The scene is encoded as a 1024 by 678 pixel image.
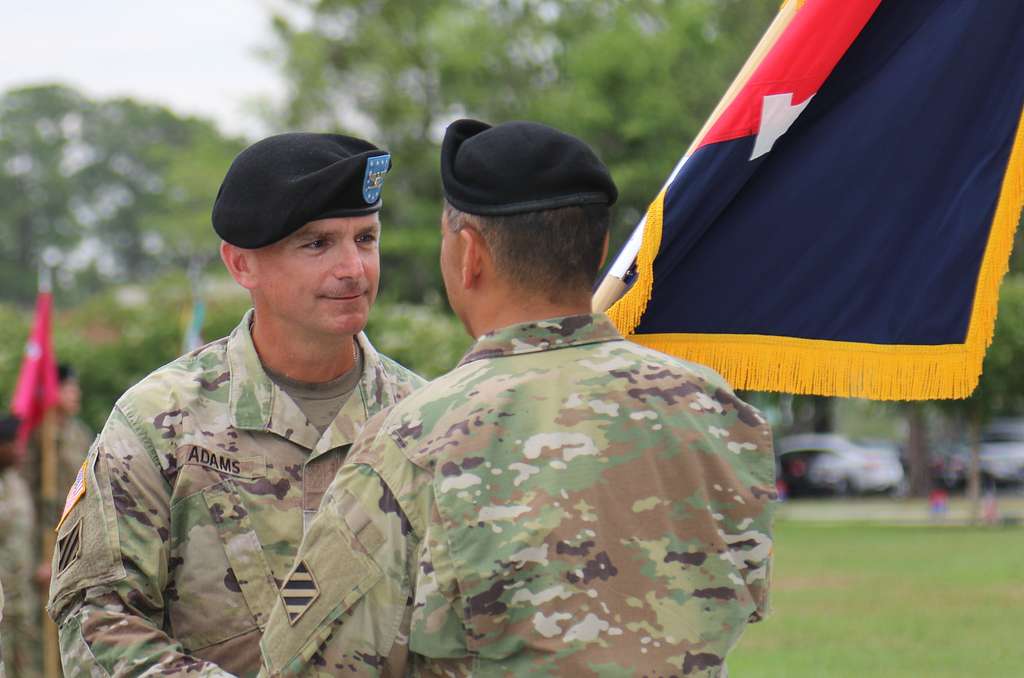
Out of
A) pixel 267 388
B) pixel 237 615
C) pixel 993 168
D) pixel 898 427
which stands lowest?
pixel 898 427

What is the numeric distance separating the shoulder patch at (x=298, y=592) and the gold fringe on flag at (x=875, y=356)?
1334mm

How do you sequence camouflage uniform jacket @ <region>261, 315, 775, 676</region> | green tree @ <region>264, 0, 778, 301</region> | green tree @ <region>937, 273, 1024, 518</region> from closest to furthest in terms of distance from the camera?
camouflage uniform jacket @ <region>261, 315, 775, 676</region>
green tree @ <region>937, 273, 1024, 518</region>
green tree @ <region>264, 0, 778, 301</region>

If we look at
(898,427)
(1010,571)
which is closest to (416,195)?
(1010,571)

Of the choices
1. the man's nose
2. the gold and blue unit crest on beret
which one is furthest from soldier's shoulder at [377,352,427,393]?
the gold and blue unit crest on beret

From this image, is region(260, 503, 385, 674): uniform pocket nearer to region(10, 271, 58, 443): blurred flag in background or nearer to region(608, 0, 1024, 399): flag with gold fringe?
region(608, 0, 1024, 399): flag with gold fringe

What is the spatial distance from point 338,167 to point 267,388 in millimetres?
542

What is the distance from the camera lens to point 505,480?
2.20 metres

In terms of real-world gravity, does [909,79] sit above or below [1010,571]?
above

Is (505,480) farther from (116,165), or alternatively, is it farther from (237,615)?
(116,165)

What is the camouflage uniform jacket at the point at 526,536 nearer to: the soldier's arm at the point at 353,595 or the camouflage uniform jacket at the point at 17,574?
the soldier's arm at the point at 353,595

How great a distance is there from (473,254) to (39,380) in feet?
27.2

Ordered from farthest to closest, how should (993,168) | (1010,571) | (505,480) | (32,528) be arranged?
1. (1010,571)
2. (32,528)
3. (993,168)
4. (505,480)

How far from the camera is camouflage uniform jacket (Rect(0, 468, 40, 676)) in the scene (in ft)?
28.1

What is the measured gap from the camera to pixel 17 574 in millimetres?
8648
